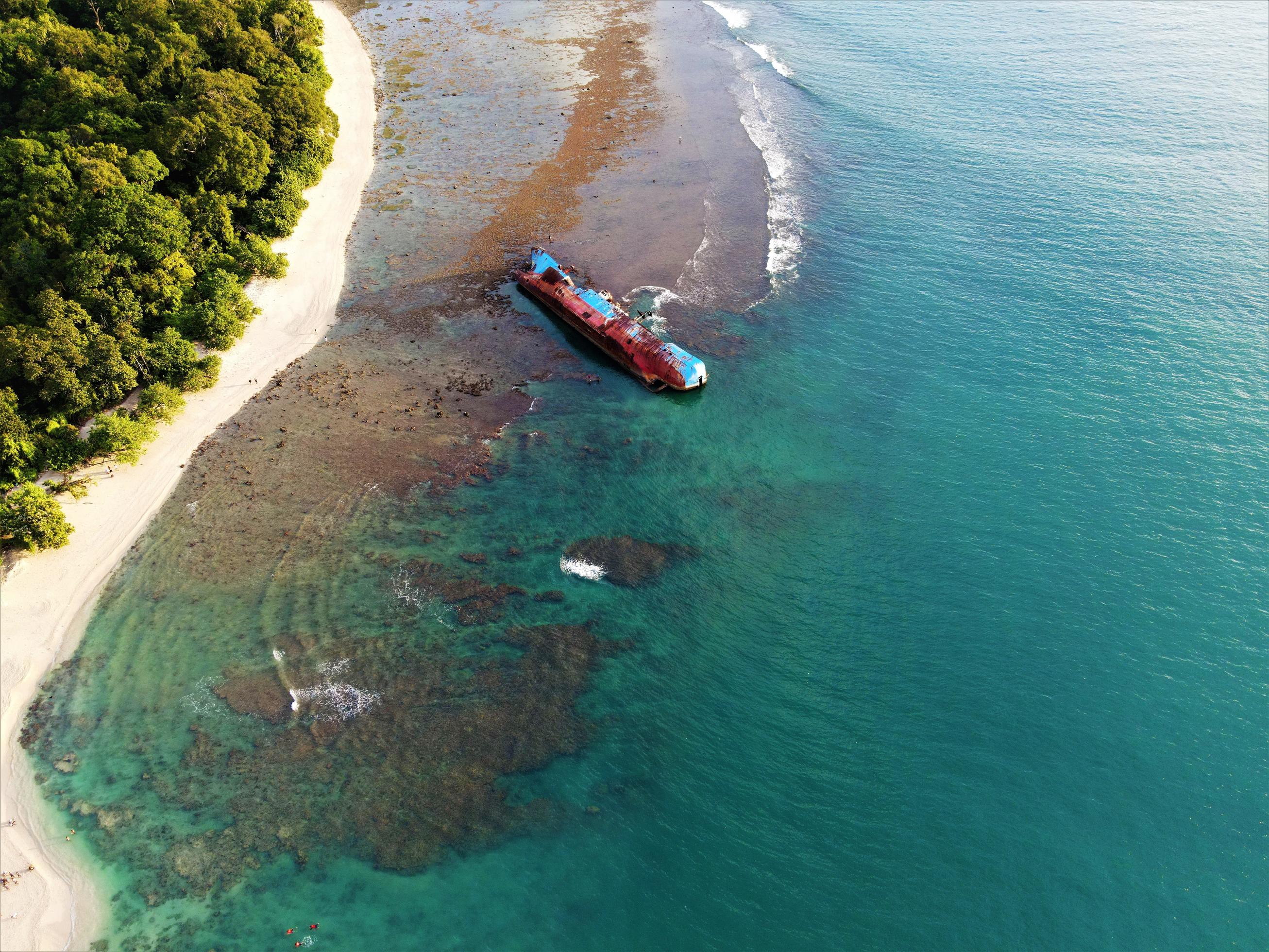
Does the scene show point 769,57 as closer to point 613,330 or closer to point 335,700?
point 613,330

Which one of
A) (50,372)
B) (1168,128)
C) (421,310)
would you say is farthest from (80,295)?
(1168,128)

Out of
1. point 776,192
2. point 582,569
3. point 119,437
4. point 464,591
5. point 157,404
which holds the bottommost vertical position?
point 464,591

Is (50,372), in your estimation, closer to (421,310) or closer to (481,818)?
(421,310)

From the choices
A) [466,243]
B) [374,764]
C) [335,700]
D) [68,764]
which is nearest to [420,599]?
[335,700]

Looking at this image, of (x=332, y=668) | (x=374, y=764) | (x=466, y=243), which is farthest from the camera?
(x=466, y=243)

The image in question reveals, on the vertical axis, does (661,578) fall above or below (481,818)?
above

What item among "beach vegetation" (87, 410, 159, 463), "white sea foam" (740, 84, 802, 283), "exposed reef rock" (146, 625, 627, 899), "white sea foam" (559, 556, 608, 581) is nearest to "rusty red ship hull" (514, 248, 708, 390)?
"white sea foam" (740, 84, 802, 283)
